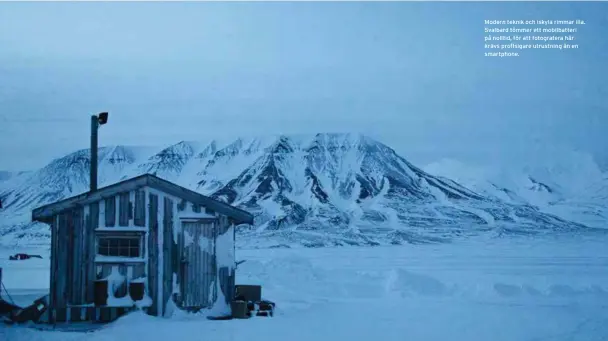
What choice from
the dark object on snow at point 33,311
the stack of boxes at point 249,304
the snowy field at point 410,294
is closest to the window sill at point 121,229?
the snowy field at point 410,294

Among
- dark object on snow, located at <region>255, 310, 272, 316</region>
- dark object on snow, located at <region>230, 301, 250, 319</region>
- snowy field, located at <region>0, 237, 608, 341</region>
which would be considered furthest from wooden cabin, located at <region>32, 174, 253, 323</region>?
dark object on snow, located at <region>255, 310, 272, 316</region>

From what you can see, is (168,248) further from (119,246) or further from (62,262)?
(62,262)

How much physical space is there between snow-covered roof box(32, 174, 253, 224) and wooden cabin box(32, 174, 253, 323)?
0.03 feet

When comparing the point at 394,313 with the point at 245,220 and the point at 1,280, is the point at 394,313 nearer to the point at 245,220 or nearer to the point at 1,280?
the point at 245,220

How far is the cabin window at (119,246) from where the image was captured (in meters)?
7.67

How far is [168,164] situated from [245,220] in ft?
5.71

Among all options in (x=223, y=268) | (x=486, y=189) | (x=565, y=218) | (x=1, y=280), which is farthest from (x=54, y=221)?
(x=565, y=218)

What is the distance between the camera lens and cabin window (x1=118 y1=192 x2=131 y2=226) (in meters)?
7.70

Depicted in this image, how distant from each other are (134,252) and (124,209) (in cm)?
47

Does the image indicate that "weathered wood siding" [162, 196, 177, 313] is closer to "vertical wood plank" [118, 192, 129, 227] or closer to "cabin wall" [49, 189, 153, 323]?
"cabin wall" [49, 189, 153, 323]

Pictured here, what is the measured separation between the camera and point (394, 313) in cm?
812

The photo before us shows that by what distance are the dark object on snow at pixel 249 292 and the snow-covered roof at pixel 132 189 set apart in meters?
0.95

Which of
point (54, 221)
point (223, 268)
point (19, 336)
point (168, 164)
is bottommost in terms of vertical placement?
point (19, 336)

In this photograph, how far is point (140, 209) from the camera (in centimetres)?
773
